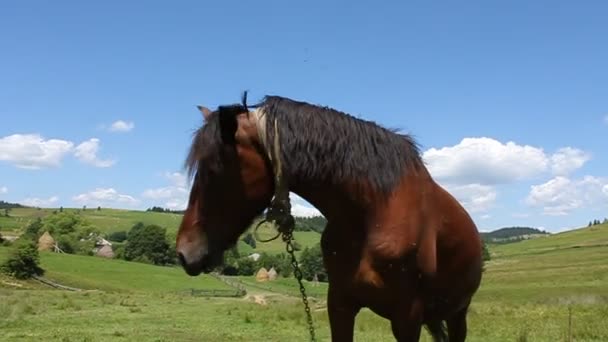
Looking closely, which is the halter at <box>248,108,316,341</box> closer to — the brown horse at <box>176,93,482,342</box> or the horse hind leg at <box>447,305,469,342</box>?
the brown horse at <box>176,93,482,342</box>

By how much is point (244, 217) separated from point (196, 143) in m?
0.47

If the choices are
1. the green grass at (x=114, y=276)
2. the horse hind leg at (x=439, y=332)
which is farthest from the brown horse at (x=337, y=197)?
the green grass at (x=114, y=276)

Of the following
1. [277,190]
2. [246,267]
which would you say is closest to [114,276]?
[246,267]

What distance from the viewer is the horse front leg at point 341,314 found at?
11.7ft

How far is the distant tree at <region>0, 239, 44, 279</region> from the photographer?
7325 cm

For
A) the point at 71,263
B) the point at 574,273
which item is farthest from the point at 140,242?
the point at 574,273

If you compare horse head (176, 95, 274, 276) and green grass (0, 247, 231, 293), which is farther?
green grass (0, 247, 231, 293)

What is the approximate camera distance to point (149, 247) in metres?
110

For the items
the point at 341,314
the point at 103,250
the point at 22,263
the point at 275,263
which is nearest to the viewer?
the point at 341,314

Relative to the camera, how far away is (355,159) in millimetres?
3355

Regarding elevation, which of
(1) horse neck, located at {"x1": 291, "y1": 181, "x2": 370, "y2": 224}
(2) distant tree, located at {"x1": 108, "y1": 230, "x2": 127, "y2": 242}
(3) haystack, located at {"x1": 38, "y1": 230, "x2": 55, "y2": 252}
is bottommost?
(3) haystack, located at {"x1": 38, "y1": 230, "x2": 55, "y2": 252}

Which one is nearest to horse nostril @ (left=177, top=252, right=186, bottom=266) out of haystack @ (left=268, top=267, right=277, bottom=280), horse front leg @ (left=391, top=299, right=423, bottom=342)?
horse front leg @ (left=391, top=299, right=423, bottom=342)

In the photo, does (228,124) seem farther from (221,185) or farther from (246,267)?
(246,267)

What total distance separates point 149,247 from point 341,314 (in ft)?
366
